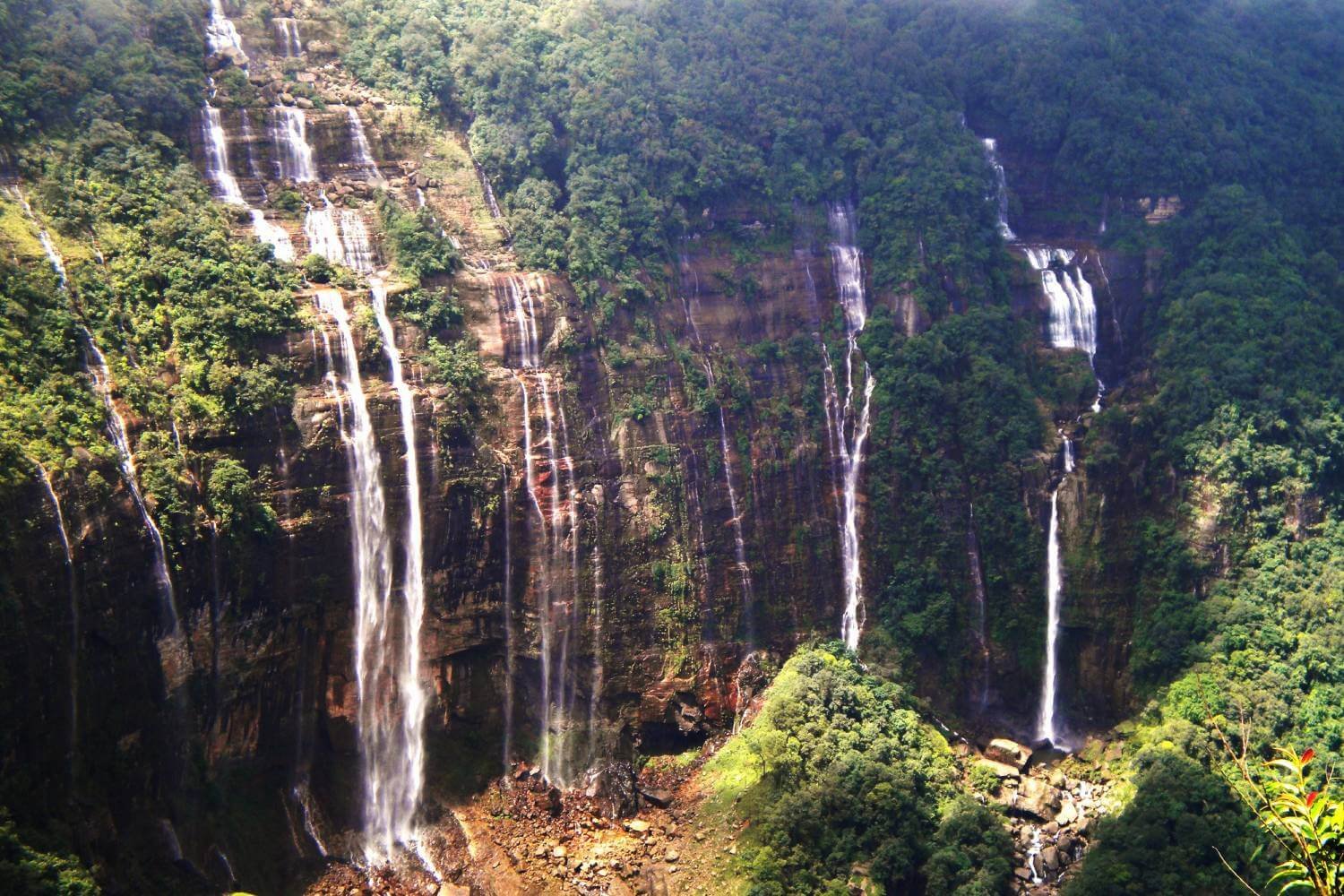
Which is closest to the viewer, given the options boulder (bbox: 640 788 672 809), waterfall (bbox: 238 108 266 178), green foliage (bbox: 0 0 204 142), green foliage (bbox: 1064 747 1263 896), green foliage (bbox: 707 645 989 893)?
green foliage (bbox: 1064 747 1263 896)

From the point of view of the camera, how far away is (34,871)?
20688 millimetres

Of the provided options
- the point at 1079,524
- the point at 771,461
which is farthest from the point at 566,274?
the point at 1079,524

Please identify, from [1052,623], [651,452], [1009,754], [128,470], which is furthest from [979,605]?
[128,470]

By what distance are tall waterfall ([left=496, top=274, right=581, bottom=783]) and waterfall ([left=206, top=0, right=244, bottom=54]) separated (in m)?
13.5

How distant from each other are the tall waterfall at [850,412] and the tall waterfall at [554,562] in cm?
810

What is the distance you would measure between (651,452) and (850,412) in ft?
22.1

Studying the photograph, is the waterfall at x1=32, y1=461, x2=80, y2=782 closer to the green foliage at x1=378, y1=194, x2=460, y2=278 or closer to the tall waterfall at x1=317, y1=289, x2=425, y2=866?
the tall waterfall at x1=317, y1=289, x2=425, y2=866

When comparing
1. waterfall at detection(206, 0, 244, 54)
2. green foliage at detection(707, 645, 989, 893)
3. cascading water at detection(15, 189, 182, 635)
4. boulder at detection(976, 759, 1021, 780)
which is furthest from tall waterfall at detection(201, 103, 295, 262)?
boulder at detection(976, 759, 1021, 780)

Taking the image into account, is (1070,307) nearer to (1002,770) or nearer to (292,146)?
(1002,770)

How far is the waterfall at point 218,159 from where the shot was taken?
1288 inches

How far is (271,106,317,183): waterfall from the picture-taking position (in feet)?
112

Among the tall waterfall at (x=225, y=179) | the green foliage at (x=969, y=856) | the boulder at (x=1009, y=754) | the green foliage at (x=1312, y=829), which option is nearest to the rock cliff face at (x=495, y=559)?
the tall waterfall at (x=225, y=179)

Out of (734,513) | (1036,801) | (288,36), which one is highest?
(288,36)

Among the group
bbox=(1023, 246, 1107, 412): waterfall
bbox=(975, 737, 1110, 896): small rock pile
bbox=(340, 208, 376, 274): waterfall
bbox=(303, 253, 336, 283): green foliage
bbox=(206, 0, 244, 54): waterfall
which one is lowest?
bbox=(975, 737, 1110, 896): small rock pile
